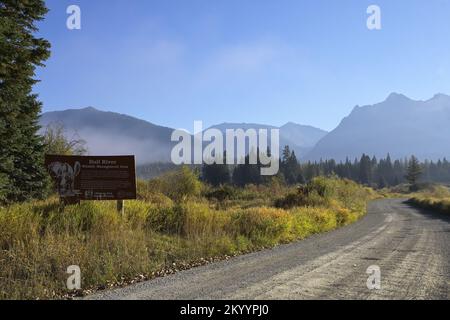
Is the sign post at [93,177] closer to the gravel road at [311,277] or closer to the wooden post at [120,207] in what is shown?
the wooden post at [120,207]

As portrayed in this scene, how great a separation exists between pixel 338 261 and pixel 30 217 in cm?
760

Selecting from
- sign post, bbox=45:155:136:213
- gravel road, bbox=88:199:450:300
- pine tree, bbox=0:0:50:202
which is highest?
pine tree, bbox=0:0:50:202

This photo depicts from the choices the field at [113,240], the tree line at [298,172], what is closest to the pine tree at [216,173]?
the tree line at [298,172]

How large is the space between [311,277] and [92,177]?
292 inches

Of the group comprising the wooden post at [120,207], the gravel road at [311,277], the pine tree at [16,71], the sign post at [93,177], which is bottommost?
the gravel road at [311,277]

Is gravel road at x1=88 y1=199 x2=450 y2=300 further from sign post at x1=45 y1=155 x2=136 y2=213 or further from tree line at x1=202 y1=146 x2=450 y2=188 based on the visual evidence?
tree line at x1=202 y1=146 x2=450 y2=188

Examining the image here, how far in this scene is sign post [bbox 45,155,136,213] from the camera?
1373 centimetres

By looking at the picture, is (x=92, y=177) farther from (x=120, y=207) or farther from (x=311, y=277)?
(x=311, y=277)

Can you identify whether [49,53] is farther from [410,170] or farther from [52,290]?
[410,170]

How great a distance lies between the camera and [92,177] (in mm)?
13953

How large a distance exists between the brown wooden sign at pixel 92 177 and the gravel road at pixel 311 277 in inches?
167

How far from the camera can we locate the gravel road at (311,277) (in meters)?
7.88

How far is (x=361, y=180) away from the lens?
173 metres

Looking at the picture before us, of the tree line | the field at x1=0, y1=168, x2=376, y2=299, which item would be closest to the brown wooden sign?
the field at x1=0, y1=168, x2=376, y2=299
